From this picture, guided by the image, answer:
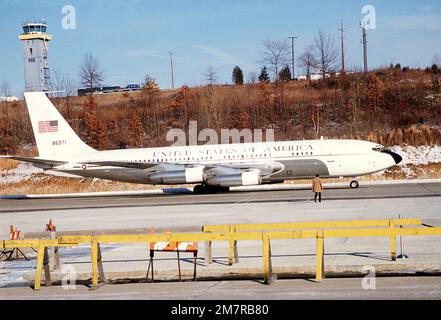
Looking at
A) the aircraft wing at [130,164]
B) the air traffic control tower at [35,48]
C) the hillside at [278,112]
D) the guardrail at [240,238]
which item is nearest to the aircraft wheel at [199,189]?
the aircraft wing at [130,164]

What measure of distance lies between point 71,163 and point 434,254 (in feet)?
120

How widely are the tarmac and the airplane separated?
1.43m

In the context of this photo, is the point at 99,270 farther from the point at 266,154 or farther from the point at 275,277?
the point at 266,154

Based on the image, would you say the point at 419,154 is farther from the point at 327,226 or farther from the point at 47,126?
the point at 327,226

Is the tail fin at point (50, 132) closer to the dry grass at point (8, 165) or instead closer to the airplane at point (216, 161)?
the airplane at point (216, 161)

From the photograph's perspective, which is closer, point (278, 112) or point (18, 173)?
point (18, 173)

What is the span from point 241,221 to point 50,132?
2748 centimetres

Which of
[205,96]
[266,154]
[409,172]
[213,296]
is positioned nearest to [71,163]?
[266,154]

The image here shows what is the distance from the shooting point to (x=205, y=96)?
102000 millimetres

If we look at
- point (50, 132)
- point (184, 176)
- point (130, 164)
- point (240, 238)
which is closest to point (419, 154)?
→ point (184, 176)

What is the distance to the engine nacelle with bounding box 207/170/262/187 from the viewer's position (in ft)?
144

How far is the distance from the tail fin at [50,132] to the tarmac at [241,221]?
5.38 meters

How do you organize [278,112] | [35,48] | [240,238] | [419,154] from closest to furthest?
[240,238] < [419,154] < [278,112] < [35,48]

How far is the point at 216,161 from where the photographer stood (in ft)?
155
